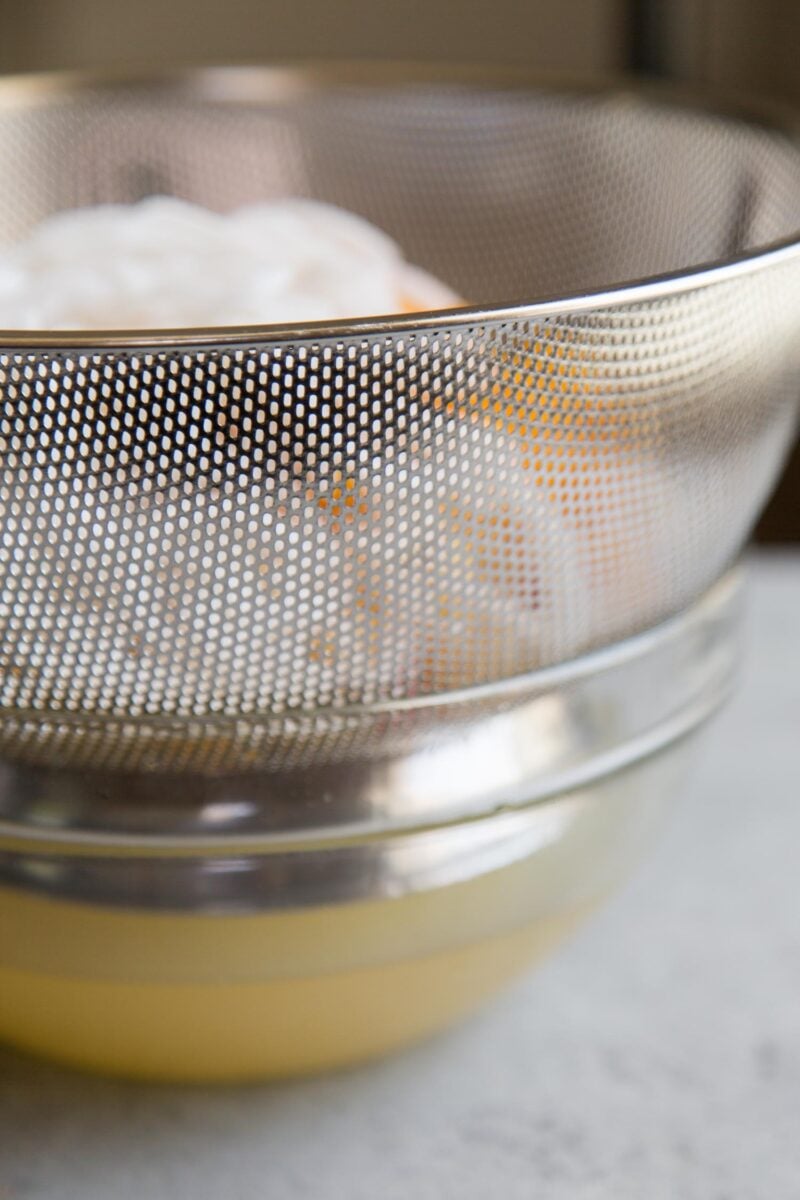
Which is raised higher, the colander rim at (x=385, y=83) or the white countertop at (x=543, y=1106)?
the colander rim at (x=385, y=83)

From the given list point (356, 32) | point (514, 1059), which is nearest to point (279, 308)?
point (514, 1059)

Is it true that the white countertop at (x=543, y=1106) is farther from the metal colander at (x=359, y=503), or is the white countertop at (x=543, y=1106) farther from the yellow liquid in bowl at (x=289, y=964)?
the metal colander at (x=359, y=503)

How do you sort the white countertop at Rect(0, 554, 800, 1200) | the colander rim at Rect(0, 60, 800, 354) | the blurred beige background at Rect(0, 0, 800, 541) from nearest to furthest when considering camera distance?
the colander rim at Rect(0, 60, 800, 354) < the white countertop at Rect(0, 554, 800, 1200) < the blurred beige background at Rect(0, 0, 800, 541)

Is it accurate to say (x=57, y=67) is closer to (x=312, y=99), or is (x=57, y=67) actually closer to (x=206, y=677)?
(x=312, y=99)

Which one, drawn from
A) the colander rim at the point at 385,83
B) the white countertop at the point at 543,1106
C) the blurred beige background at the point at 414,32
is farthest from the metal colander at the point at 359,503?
the blurred beige background at the point at 414,32

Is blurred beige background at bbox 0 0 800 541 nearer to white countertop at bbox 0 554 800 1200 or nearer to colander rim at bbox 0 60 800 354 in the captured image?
colander rim at bbox 0 60 800 354

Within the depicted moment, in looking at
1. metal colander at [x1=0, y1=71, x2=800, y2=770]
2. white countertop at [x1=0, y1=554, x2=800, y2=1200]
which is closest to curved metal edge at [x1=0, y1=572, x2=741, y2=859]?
metal colander at [x1=0, y1=71, x2=800, y2=770]
